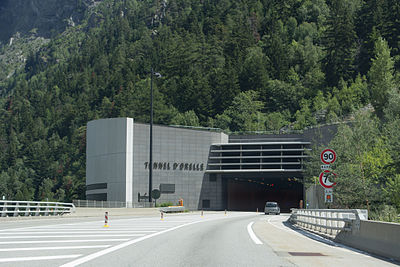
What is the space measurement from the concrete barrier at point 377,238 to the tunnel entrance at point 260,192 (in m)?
76.7

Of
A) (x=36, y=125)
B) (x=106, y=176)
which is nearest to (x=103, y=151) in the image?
(x=106, y=176)

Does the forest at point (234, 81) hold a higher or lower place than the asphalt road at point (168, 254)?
higher

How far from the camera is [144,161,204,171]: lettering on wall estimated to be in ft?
287

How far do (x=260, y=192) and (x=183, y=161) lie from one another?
83.1ft

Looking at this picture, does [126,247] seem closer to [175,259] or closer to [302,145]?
[175,259]

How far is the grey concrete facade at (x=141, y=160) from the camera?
8469cm

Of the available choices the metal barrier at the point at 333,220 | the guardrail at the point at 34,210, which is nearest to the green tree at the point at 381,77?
the guardrail at the point at 34,210

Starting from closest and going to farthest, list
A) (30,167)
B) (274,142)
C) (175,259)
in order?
(175,259)
(274,142)
(30,167)

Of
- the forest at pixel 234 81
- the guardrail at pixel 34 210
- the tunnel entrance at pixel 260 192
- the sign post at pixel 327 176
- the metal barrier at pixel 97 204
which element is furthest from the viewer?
the forest at pixel 234 81

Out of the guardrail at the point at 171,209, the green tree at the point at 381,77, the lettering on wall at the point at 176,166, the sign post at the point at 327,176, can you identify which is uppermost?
the green tree at the point at 381,77

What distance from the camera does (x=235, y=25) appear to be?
6821 inches

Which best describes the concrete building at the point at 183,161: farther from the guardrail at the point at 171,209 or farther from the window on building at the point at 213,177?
the guardrail at the point at 171,209

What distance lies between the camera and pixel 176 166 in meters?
89.5

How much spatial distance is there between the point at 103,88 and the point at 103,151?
339 ft
